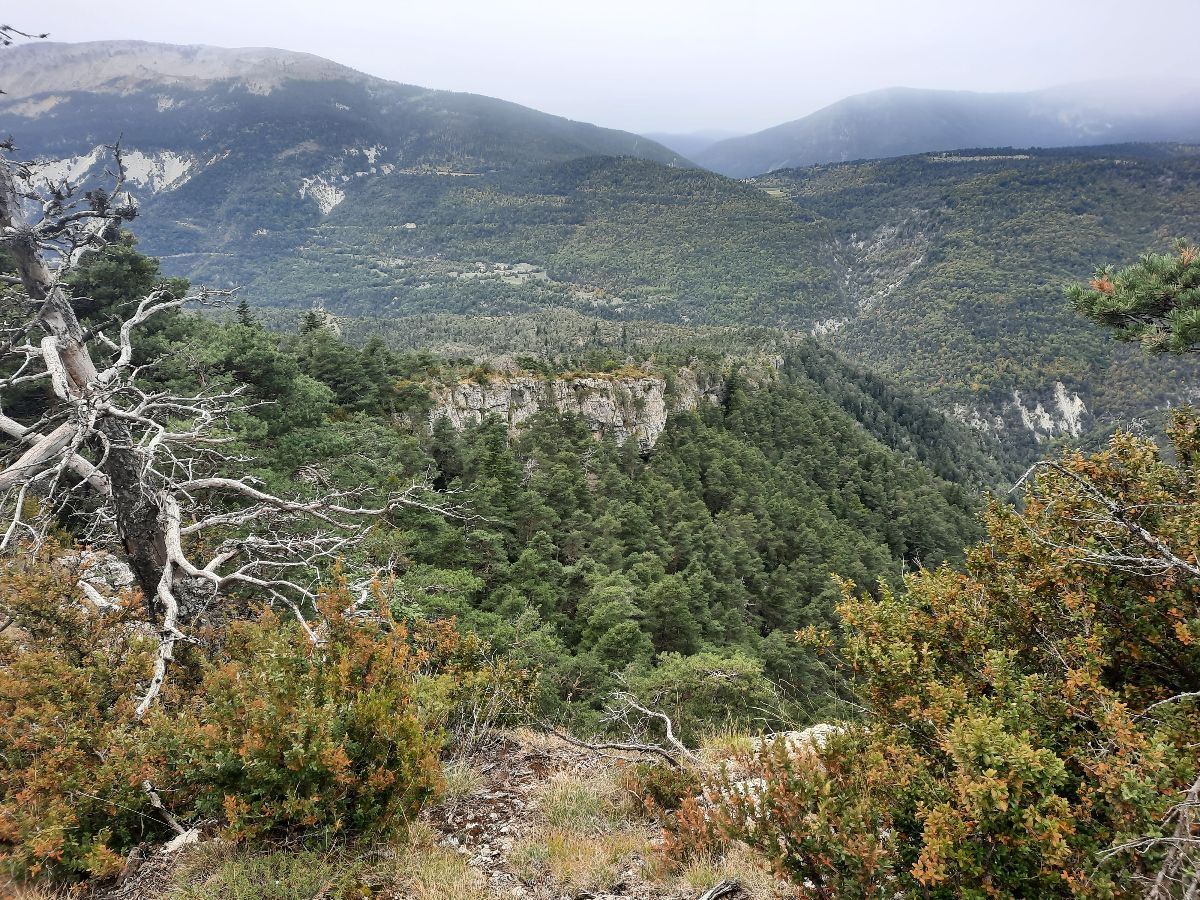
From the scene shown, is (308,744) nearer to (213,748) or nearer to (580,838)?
Answer: (213,748)

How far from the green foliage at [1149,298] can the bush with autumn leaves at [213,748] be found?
858 cm

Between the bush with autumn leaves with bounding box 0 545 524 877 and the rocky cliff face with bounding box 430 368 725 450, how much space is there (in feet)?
87.9

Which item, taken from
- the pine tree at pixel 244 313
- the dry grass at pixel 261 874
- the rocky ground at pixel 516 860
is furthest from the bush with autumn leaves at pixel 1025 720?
the pine tree at pixel 244 313

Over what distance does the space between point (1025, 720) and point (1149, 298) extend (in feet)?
23.2

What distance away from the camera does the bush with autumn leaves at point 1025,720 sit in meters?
2.34

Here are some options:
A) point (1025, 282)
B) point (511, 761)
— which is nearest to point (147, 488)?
point (511, 761)

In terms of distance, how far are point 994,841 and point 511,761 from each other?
13.1ft

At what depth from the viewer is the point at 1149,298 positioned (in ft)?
23.3

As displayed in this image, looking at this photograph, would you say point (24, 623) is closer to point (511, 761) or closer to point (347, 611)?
point (347, 611)

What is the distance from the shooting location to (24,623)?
4.28 m

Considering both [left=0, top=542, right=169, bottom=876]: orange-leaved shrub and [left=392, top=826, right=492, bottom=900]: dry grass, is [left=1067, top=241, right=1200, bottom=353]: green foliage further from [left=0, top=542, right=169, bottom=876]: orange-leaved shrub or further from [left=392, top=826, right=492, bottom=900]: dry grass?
[left=0, top=542, right=169, bottom=876]: orange-leaved shrub

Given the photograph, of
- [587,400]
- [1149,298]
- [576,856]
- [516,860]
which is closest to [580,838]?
[576,856]

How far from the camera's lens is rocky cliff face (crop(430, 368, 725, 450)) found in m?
33.9

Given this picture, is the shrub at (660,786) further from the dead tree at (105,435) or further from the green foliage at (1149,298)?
the green foliage at (1149,298)
